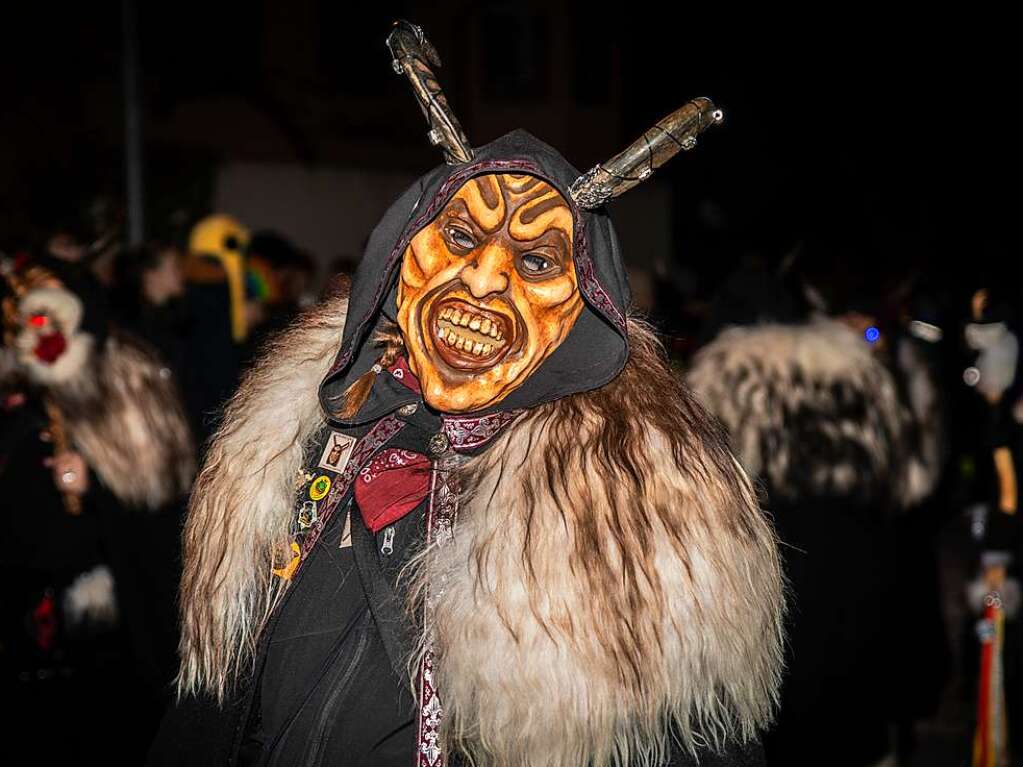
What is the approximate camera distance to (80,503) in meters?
4.79

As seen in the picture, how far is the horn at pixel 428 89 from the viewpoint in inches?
91.7

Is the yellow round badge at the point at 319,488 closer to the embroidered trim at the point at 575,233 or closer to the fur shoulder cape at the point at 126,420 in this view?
the embroidered trim at the point at 575,233

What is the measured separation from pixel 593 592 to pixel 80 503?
10.5ft

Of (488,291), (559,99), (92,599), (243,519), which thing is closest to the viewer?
(488,291)

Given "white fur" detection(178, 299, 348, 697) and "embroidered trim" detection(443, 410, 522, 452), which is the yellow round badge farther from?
"embroidered trim" detection(443, 410, 522, 452)

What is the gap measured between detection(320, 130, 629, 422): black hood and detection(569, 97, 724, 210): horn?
35 mm

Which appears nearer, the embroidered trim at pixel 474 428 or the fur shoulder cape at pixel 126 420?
the embroidered trim at pixel 474 428

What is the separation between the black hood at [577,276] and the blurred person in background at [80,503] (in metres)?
2.61

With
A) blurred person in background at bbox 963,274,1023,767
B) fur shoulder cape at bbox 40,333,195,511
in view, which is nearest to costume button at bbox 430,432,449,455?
fur shoulder cape at bbox 40,333,195,511

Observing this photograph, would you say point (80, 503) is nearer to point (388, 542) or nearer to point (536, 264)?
point (388, 542)

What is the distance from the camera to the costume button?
2.33 m

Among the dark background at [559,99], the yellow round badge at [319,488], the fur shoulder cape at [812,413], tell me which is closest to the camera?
the yellow round badge at [319,488]

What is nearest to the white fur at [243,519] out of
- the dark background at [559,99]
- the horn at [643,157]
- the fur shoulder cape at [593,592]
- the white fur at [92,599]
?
the fur shoulder cape at [593,592]

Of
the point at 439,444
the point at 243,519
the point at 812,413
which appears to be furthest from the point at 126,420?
the point at 439,444
